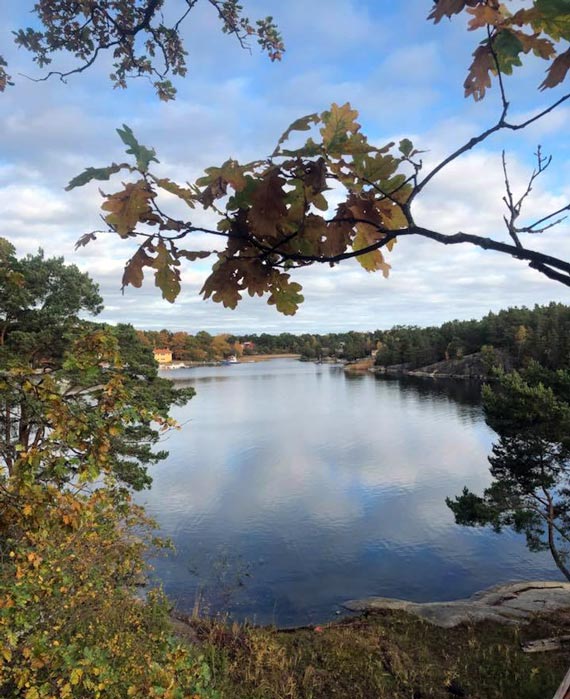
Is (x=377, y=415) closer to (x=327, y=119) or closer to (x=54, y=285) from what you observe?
(x=54, y=285)

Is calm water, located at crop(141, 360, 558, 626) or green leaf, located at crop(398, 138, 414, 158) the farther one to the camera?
calm water, located at crop(141, 360, 558, 626)

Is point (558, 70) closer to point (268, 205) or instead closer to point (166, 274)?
point (268, 205)

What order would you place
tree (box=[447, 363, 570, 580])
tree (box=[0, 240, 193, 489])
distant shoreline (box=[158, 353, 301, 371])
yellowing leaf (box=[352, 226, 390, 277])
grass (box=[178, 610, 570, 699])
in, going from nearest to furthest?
yellowing leaf (box=[352, 226, 390, 277])
tree (box=[0, 240, 193, 489])
grass (box=[178, 610, 570, 699])
tree (box=[447, 363, 570, 580])
distant shoreline (box=[158, 353, 301, 371])

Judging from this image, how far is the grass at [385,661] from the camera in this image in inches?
324

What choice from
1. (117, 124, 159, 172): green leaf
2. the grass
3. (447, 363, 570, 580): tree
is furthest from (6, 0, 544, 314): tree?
(447, 363, 570, 580): tree

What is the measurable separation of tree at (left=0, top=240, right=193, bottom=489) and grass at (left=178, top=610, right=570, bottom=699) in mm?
4792

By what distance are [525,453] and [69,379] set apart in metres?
13.2

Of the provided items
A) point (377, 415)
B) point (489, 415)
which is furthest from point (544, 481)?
point (377, 415)

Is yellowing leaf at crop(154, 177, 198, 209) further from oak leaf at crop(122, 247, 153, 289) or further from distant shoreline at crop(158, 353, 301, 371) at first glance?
distant shoreline at crop(158, 353, 301, 371)

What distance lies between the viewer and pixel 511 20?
1.17 meters

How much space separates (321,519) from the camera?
2270 cm

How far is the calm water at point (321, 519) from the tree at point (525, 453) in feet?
15.9

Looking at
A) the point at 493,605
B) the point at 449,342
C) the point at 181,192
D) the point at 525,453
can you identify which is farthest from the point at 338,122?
A: the point at 449,342

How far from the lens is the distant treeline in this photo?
6875cm
